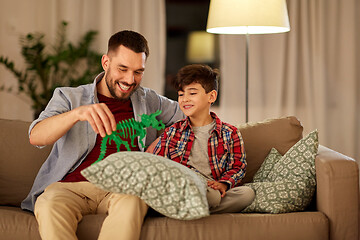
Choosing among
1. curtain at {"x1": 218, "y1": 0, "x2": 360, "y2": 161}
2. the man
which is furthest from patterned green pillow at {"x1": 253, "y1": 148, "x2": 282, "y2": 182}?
curtain at {"x1": 218, "y1": 0, "x2": 360, "y2": 161}

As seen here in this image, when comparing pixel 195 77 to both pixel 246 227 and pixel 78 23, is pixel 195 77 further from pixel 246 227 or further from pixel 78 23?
pixel 78 23

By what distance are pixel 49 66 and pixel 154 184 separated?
2810 millimetres

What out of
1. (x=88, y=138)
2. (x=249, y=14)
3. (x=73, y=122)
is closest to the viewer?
(x=73, y=122)

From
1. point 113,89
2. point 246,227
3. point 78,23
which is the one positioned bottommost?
point 246,227

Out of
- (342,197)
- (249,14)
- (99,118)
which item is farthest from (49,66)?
(342,197)

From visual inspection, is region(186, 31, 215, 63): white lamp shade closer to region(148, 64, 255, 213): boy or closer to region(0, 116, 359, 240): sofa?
region(148, 64, 255, 213): boy

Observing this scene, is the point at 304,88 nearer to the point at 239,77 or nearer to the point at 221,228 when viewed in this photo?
the point at 239,77

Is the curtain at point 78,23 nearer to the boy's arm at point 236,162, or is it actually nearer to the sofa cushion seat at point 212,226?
the boy's arm at point 236,162

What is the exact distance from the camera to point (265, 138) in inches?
109

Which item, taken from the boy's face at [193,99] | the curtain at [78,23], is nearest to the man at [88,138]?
the boy's face at [193,99]

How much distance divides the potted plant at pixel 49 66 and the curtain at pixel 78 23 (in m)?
0.07

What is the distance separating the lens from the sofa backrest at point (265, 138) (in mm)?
2721

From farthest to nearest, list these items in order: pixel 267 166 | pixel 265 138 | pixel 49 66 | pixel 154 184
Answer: pixel 49 66
pixel 265 138
pixel 267 166
pixel 154 184

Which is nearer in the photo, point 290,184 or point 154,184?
point 154,184
